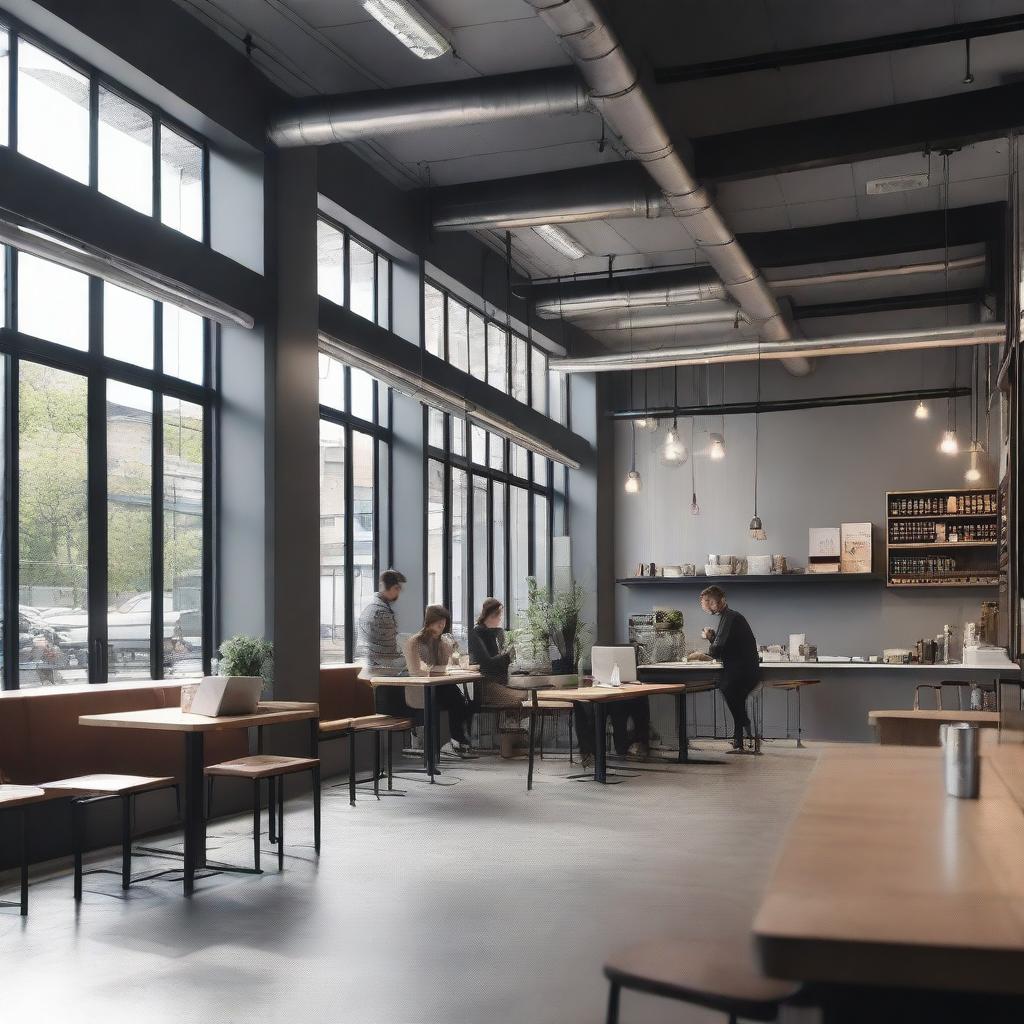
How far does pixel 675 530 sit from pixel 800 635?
227cm

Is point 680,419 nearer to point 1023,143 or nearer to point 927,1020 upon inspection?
point 1023,143

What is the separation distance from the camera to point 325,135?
7.59 metres

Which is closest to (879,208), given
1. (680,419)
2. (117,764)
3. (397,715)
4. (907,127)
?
(907,127)

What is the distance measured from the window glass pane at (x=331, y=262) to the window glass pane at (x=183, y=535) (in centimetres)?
204

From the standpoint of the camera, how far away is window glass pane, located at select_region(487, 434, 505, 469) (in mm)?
12849

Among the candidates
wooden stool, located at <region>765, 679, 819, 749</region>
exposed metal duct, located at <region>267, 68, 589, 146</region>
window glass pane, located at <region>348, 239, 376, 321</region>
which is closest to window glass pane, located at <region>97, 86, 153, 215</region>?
exposed metal duct, located at <region>267, 68, 589, 146</region>

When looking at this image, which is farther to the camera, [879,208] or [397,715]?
[879,208]

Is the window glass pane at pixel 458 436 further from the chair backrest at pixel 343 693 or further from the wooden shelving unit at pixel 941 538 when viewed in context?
the wooden shelving unit at pixel 941 538

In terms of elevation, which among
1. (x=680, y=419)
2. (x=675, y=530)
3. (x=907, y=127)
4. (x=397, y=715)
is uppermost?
(x=907, y=127)

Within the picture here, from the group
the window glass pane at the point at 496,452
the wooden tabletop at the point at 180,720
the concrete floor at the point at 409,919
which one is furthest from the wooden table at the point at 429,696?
the window glass pane at the point at 496,452

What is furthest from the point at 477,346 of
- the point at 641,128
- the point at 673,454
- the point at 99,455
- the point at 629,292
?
the point at 99,455

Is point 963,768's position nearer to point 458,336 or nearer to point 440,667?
point 440,667

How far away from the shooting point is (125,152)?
7.09 metres

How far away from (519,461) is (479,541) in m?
1.68
